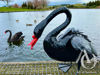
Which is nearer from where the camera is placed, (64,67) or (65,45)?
(65,45)

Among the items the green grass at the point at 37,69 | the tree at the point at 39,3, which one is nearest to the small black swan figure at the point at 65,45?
the green grass at the point at 37,69

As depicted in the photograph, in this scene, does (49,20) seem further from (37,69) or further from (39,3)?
(39,3)

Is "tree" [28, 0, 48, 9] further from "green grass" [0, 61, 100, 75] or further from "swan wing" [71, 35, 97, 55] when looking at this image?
"swan wing" [71, 35, 97, 55]

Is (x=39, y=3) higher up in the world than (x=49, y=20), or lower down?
lower down

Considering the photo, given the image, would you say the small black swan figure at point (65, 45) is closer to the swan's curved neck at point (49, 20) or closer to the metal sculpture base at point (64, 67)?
the swan's curved neck at point (49, 20)

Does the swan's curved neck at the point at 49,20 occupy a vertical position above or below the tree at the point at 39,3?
above

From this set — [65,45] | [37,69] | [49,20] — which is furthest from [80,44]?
[37,69]

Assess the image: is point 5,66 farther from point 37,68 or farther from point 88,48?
point 88,48

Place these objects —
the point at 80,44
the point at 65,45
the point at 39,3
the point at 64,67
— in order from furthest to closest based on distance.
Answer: the point at 39,3
the point at 64,67
the point at 65,45
the point at 80,44

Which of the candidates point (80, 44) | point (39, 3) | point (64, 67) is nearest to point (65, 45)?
point (80, 44)

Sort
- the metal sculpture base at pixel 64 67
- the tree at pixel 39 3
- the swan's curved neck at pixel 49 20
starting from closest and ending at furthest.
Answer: the swan's curved neck at pixel 49 20 → the metal sculpture base at pixel 64 67 → the tree at pixel 39 3

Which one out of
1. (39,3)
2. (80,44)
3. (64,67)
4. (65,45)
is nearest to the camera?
(80,44)

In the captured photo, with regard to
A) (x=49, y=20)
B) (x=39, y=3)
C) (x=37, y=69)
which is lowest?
(x=39, y=3)

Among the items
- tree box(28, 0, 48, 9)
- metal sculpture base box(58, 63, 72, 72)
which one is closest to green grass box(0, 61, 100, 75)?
metal sculpture base box(58, 63, 72, 72)
